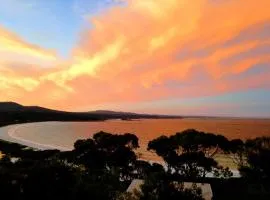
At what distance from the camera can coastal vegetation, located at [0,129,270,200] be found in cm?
2809

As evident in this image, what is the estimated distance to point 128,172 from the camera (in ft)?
178

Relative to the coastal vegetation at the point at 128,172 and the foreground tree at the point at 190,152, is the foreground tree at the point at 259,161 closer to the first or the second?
the coastal vegetation at the point at 128,172

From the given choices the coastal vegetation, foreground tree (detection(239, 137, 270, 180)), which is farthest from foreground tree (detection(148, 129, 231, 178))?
foreground tree (detection(239, 137, 270, 180))

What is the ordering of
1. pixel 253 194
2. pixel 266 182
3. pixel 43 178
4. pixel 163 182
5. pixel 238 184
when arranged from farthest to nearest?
pixel 238 184 < pixel 266 182 < pixel 253 194 < pixel 43 178 < pixel 163 182

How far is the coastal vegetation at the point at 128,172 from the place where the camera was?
92.2ft

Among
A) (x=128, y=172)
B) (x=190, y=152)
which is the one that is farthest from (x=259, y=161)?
(x=128, y=172)


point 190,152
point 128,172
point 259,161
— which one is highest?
point 190,152

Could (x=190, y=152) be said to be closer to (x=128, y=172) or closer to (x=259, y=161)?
(x=128, y=172)

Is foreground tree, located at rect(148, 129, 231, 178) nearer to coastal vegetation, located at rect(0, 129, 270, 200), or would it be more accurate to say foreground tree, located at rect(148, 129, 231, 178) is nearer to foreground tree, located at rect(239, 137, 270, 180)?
coastal vegetation, located at rect(0, 129, 270, 200)

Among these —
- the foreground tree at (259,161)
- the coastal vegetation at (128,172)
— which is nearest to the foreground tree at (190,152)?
the coastal vegetation at (128,172)

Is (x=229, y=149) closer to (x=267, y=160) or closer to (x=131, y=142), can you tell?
(x=267, y=160)

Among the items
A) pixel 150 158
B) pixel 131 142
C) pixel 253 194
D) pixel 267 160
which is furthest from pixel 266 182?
Answer: pixel 150 158

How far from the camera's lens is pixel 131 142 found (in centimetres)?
6216

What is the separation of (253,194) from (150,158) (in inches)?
1904
